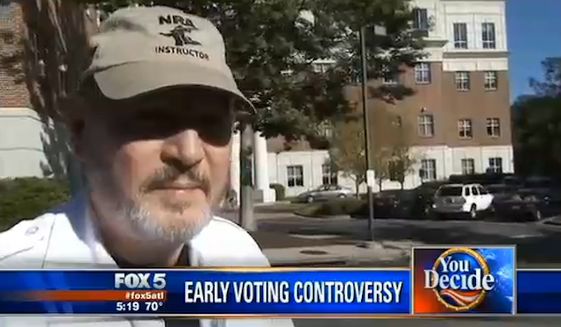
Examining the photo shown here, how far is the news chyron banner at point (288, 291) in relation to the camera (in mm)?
2334

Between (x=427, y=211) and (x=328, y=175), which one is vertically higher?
(x=328, y=175)

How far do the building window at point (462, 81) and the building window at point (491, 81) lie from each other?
2.7 inches

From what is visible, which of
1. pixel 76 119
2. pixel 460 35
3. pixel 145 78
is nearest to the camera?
pixel 145 78

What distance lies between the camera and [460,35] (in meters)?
2.35

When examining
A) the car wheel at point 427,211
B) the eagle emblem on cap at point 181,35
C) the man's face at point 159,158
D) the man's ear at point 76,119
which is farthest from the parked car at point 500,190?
the man's ear at point 76,119

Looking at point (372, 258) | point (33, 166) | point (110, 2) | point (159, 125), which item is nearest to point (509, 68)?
point (372, 258)

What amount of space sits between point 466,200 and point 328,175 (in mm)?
510

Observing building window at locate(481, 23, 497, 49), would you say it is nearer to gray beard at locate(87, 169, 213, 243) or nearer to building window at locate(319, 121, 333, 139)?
building window at locate(319, 121, 333, 139)

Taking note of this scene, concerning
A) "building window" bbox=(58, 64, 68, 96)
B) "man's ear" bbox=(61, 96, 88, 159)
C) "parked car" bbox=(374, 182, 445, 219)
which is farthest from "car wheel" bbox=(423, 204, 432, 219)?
"building window" bbox=(58, 64, 68, 96)

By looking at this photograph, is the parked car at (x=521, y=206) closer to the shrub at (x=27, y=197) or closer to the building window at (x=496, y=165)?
the building window at (x=496, y=165)

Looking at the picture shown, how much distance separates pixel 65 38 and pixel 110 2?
20cm

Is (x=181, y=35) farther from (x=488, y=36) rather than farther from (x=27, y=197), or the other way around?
(x=488, y=36)

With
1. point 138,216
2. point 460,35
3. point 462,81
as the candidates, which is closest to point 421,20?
point 460,35

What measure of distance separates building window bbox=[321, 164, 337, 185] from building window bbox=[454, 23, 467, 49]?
633 millimetres
